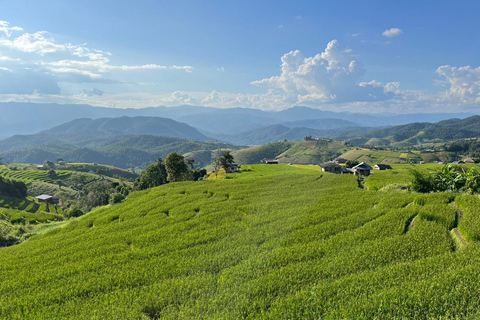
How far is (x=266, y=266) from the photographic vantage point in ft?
43.5

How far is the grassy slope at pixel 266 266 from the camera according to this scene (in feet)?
33.5

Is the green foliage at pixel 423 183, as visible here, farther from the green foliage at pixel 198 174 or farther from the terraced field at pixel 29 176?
the terraced field at pixel 29 176

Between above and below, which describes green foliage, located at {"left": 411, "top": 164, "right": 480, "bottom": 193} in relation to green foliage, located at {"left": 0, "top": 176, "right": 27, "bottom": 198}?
above

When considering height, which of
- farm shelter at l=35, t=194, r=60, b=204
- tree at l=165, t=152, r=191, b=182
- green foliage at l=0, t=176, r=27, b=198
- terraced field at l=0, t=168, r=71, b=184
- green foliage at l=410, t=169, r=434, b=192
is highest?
green foliage at l=410, t=169, r=434, b=192

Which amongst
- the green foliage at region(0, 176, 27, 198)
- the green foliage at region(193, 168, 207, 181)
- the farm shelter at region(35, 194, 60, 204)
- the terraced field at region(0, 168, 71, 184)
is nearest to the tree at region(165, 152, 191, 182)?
the green foliage at region(193, 168, 207, 181)

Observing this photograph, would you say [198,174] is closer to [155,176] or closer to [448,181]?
[155,176]

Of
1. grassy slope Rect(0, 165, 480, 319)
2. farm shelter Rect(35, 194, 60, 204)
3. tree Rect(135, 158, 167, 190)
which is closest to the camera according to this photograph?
grassy slope Rect(0, 165, 480, 319)

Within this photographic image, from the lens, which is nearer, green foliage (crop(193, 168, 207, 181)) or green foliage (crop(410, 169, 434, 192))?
green foliage (crop(410, 169, 434, 192))

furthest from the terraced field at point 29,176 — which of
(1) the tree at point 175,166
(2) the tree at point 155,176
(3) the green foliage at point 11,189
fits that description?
(1) the tree at point 175,166

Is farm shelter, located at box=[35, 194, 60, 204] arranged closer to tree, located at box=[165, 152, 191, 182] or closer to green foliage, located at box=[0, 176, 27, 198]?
green foliage, located at box=[0, 176, 27, 198]

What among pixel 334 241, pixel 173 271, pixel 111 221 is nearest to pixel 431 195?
pixel 334 241

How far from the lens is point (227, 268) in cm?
1368

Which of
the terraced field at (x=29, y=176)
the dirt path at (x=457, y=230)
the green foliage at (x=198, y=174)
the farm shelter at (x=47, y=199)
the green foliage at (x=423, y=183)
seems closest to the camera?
the dirt path at (x=457, y=230)

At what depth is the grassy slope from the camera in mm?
10203
